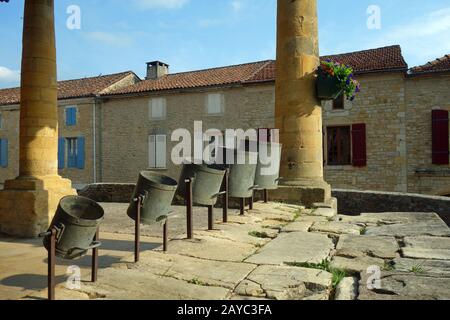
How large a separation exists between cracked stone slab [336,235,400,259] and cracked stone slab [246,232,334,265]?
0.14m

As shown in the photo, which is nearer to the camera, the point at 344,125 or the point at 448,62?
the point at 448,62

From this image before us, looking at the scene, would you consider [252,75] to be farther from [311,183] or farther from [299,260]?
[299,260]

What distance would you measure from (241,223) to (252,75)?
1324 centimetres

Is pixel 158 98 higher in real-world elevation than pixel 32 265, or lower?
higher

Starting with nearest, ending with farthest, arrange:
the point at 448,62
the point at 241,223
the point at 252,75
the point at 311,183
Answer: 1. the point at 241,223
2. the point at 311,183
3. the point at 448,62
4. the point at 252,75

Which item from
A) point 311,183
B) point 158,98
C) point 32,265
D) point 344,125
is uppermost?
point 158,98

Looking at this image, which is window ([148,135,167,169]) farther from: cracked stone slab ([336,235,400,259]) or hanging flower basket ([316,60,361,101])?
cracked stone slab ([336,235,400,259])

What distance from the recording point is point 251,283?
2.65 m

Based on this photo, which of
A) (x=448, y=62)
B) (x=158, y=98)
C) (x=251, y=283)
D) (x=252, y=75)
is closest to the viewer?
(x=251, y=283)

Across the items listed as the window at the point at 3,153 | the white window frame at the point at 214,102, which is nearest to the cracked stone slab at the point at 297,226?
the white window frame at the point at 214,102

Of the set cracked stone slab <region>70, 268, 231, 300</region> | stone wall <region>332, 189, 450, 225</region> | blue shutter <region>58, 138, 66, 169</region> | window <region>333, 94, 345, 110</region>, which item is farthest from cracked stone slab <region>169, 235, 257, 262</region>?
blue shutter <region>58, 138, 66, 169</region>

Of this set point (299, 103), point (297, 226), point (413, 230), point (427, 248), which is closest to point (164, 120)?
point (299, 103)

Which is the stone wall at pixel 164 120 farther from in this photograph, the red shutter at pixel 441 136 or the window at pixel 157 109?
the red shutter at pixel 441 136
